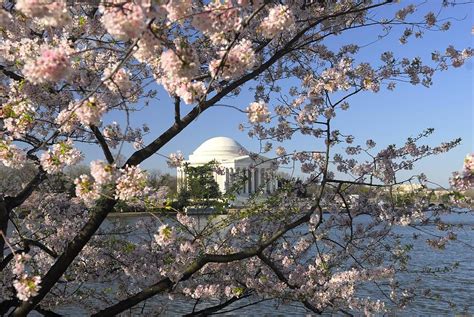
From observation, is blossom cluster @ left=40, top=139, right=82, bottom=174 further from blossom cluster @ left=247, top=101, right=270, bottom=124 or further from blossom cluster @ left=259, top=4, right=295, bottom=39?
blossom cluster @ left=259, top=4, right=295, bottom=39

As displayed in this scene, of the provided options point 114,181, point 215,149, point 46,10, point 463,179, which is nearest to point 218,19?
point 46,10

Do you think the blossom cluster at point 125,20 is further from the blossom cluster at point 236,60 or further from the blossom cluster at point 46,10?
the blossom cluster at point 236,60

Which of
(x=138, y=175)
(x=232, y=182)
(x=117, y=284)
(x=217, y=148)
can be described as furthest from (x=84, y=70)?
(x=217, y=148)

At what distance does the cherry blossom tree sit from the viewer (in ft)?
10.7

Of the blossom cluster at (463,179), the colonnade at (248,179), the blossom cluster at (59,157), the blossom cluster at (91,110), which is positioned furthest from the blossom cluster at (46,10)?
the colonnade at (248,179)

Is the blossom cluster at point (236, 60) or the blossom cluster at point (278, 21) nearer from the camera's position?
the blossom cluster at point (236, 60)

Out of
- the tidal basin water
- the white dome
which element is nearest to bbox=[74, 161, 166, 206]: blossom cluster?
the tidal basin water

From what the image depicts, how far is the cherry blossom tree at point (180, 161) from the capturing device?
3.27m

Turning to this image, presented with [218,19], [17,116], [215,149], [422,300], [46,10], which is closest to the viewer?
[46,10]

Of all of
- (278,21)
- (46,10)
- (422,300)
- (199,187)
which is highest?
(278,21)

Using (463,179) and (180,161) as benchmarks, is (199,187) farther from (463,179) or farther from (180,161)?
(463,179)

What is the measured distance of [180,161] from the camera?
6027mm

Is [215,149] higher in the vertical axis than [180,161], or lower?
higher

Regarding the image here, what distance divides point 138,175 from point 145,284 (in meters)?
3.14
